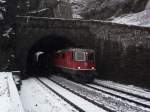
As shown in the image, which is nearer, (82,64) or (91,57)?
(82,64)

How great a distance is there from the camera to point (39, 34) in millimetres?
30000

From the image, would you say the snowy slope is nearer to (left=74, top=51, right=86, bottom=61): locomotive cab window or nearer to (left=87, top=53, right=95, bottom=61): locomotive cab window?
(left=87, top=53, right=95, bottom=61): locomotive cab window

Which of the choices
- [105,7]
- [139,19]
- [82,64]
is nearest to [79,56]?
[82,64]

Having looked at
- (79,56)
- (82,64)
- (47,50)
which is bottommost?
(82,64)

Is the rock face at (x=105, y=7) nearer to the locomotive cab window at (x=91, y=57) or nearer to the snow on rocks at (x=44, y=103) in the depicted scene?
the locomotive cab window at (x=91, y=57)

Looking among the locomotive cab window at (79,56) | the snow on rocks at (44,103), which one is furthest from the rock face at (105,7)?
the snow on rocks at (44,103)

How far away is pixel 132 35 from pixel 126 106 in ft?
32.1

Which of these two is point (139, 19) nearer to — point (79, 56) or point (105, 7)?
point (79, 56)

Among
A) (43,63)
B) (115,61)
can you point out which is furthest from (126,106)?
(43,63)

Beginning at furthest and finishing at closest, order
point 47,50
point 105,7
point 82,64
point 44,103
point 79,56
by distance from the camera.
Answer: point 47,50 → point 105,7 → point 79,56 → point 82,64 → point 44,103

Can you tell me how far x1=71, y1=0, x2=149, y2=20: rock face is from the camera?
35.8 metres

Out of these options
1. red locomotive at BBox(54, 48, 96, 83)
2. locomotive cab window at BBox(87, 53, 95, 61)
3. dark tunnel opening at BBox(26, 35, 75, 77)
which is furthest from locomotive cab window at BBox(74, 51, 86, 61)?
dark tunnel opening at BBox(26, 35, 75, 77)

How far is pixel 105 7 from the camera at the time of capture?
39.0 metres

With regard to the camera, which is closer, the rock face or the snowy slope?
the snowy slope
